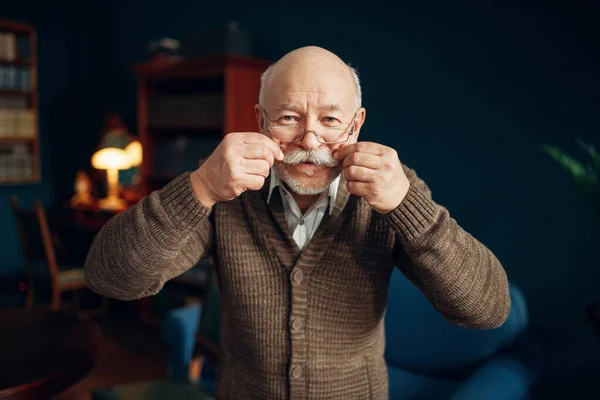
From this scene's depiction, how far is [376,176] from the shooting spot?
0.98m

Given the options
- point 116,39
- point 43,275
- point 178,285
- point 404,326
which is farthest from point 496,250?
point 116,39

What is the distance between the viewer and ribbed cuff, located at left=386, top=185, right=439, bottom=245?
0.99 m

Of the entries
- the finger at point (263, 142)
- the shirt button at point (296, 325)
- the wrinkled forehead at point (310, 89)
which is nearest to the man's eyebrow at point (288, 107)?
the wrinkled forehead at point (310, 89)

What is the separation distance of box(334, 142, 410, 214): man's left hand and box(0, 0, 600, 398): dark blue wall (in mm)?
1642

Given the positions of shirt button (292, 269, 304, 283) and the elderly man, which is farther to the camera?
shirt button (292, 269, 304, 283)

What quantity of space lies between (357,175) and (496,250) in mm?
1791

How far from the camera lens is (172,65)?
3518 millimetres

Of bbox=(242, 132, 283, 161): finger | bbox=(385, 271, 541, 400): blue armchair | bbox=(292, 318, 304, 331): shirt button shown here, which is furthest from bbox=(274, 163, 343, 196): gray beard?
bbox=(385, 271, 541, 400): blue armchair

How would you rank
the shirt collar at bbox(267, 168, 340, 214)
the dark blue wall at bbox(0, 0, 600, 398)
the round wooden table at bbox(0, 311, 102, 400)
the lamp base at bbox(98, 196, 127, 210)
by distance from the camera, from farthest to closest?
the lamp base at bbox(98, 196, 127, 210), the dark blue wall at bbox(0, 0, 600, 398), the round wooden table at bbox(0, 311, 102, 400), the shirt collar at bbox(267, 168, 340, 214)

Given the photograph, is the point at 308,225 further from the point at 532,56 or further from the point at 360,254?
the point at 532,56

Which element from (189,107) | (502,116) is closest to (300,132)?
(502,116)

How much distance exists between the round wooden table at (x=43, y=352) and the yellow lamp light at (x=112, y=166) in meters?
1.94

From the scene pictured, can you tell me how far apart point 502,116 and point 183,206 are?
1.93 meters

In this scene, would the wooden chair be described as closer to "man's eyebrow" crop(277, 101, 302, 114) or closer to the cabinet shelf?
the cabinet shelf
